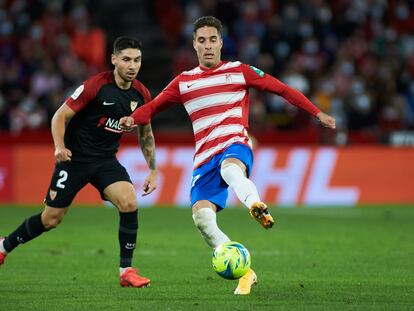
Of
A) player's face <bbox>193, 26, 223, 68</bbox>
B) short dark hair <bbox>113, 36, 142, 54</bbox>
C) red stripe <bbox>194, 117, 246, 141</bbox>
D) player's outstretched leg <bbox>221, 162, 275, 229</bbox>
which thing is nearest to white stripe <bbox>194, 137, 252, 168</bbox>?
red stripe <bbox>194, 117, 246, 141</bbox>

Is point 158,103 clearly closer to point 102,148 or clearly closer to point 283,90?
point 102,148

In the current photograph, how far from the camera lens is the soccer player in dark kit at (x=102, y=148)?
359 inches

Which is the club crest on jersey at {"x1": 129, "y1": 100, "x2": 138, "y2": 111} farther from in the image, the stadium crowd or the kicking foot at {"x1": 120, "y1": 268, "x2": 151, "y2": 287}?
the stadium crowd

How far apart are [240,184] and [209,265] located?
2790 millimetres

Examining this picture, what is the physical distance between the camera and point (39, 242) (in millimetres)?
13094

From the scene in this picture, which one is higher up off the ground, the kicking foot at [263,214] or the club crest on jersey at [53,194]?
the kicking foot at [263,214]

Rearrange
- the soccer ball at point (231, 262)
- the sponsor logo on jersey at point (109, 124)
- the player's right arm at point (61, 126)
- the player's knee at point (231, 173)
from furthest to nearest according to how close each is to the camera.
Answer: the sponsor logo on jersey at point (109, 124), the player's right arm at point (61, 126), the player's knee at point (231, 173), the soccer ball at point (231, 262)

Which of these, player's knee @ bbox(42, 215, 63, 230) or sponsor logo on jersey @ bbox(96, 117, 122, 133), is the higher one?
sponsor logo on jersey @ bbox(96, 117, 122, 133)

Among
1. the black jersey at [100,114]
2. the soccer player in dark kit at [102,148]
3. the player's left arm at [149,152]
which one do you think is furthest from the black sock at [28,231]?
the player's left arm at [149,152]

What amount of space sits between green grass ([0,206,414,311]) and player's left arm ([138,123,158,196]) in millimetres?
865

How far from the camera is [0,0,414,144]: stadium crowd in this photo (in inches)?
843

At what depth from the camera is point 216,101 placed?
8625mm

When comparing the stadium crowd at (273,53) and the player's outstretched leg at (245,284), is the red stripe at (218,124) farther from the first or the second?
the stadium crowd at (273,53)

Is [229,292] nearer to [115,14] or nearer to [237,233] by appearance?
[237,233]
